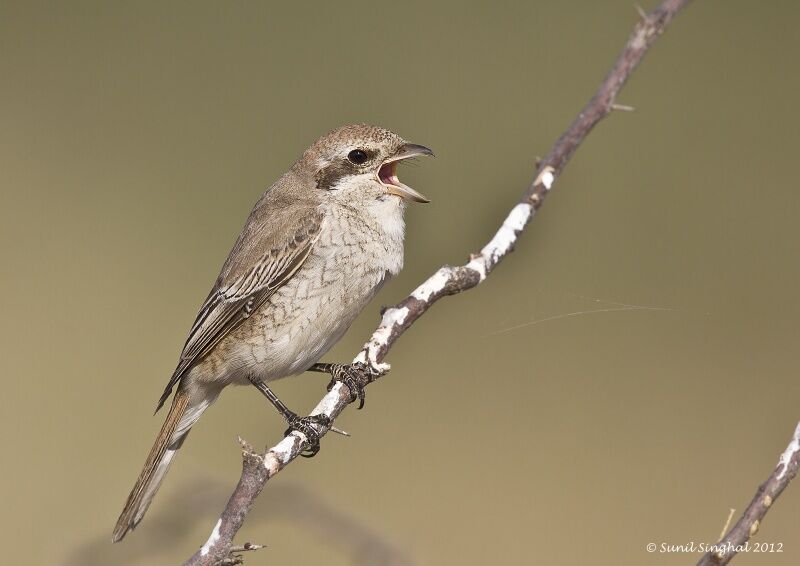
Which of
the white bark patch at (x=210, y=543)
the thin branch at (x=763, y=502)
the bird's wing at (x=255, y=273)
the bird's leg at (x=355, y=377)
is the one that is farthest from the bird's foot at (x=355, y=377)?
the thin branch at (x=763, y=502)

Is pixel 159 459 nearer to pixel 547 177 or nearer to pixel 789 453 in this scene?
pixel 547 177

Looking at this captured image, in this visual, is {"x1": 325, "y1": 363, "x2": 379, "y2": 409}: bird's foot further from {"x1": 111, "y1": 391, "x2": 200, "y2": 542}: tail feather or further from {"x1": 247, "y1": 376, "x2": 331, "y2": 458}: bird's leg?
{"x1": 111, "y1": 391, "x2": 200, "y2": 542}: tail feather

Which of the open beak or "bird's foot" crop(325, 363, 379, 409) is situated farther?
the open beak

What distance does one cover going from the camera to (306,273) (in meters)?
2.30

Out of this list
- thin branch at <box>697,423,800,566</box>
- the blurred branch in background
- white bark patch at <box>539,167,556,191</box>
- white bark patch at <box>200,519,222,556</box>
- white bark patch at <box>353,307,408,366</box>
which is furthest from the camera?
white bark patch at <box>539,167,556,191</box>

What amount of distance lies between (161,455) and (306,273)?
0.56 m

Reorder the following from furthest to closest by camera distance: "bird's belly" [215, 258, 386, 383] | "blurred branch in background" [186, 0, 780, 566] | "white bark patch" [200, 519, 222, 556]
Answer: "bird's belly" [215, 258, 386, 383] → "blurred branch in background" [186, 0, 780, 566] → "white bark patch" [200, 519, 222, 556]

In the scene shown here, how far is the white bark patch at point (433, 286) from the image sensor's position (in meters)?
2.08

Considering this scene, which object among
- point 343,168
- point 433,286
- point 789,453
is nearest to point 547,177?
point 433,286

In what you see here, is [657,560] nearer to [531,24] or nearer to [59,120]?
[531,24]

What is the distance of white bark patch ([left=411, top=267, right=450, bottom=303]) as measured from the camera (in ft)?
6.84

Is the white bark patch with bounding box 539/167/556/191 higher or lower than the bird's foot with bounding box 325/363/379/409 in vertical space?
higher

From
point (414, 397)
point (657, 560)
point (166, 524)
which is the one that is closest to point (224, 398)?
point (414, 397)

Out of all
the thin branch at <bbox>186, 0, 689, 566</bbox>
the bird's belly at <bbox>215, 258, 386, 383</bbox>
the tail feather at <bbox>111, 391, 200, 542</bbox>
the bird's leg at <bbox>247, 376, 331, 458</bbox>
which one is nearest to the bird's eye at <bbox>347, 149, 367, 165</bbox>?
the bird's belly at <bbox>215, 258, 386, 383</bbox>
